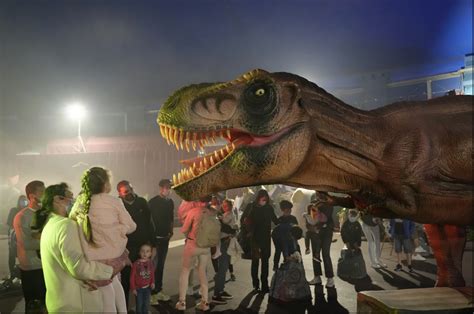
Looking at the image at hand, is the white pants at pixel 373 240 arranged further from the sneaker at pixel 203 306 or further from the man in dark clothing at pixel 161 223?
the man in dark clothing at pixel 161 223

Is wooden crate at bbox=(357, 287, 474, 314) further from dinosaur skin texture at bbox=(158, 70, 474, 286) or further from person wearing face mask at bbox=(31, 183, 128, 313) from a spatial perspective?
person wearing face mask at bbox=(31, 183, 128, 313)

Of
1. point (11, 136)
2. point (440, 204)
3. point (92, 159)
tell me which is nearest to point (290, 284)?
point (440, 204)

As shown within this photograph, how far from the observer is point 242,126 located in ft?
4.74

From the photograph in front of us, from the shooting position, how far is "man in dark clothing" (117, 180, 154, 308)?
4523 mm

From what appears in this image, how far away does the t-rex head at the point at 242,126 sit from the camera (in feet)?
4.71

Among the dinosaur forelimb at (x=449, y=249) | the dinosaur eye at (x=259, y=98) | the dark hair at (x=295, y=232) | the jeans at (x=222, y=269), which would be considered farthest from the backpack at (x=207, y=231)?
the dinosaur eye at (x=259, y=98)

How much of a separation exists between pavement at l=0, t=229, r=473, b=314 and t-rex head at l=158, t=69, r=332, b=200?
407 cm

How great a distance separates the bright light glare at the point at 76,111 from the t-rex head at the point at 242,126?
7531mm

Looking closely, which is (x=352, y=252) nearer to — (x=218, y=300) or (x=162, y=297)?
(x=218, y=300)

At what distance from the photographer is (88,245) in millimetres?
3061

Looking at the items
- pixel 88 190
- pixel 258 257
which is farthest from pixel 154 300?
pixel 88 190

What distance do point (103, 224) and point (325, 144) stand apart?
2320mm

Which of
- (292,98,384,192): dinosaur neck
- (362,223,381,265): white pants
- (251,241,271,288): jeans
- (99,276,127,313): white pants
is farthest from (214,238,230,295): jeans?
(292,98,384,192): dinosaur neck

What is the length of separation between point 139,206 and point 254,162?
11.8 ft
